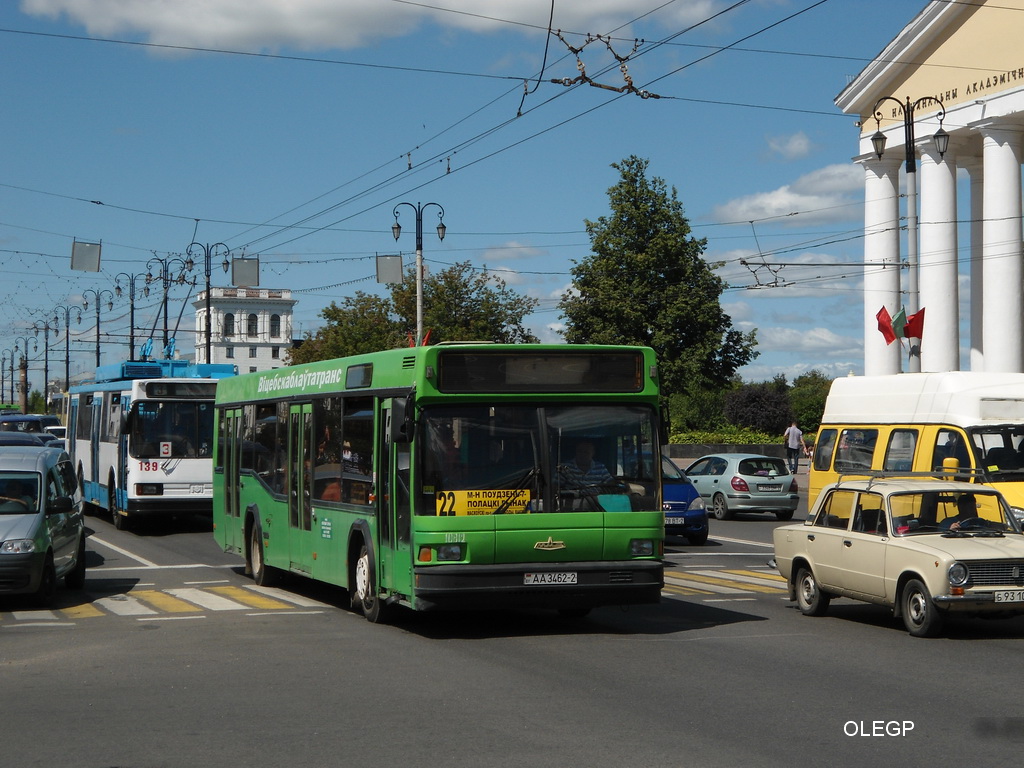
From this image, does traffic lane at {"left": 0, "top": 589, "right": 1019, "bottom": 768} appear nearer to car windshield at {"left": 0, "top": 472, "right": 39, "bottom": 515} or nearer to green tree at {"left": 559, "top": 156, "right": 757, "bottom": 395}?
car windshield at {"left": 0, "top": 472, "right": 39, "bottom": 515}

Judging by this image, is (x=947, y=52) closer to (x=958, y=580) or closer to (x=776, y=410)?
(x=958, y=580)

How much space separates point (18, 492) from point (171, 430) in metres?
10.5

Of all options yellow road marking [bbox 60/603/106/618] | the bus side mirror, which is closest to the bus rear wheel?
the bus side mirror

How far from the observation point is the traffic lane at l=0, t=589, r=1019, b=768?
737 cm

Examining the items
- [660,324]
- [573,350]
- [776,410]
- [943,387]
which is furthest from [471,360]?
[776,410]

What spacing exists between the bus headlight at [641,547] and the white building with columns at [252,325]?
151 meters

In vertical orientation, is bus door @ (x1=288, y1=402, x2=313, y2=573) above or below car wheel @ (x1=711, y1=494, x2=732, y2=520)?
above

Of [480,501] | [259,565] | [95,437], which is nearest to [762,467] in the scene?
[95,437]

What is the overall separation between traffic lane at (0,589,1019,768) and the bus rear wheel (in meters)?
0.20

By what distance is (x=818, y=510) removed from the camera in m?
14.0

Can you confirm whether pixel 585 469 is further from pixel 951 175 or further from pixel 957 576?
pixel 951 175

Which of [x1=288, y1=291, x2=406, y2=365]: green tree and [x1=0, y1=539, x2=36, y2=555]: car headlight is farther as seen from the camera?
[x1=288, y1=291, x2=406, y2=365]: green tree

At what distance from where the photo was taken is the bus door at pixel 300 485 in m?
15.2

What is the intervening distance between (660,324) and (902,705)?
47576 mm
